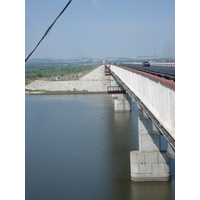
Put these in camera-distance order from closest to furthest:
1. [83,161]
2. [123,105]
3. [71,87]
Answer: [83,161] → [123,105] → [71,87]

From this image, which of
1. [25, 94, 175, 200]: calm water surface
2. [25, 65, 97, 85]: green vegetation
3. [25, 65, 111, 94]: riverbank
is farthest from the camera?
[25, 65, 97, 85]: green vegetation

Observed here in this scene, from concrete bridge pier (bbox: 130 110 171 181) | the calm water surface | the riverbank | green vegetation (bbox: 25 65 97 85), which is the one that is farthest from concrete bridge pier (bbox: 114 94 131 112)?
green vegetation (bbox: 25 65 97 85)

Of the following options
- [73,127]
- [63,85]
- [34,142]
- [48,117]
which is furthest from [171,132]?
[63,85]

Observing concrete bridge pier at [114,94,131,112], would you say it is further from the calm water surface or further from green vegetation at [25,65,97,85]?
green vegetation at [25,65,97,85]

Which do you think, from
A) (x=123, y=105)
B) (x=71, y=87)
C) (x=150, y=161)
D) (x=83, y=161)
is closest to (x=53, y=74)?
(x=71, y=87)

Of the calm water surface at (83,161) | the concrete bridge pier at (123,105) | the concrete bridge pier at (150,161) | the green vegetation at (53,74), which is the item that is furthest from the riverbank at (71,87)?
the concrete bridge pier at (150,161)

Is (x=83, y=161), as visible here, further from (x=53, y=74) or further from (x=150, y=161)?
(x=53, y=74)

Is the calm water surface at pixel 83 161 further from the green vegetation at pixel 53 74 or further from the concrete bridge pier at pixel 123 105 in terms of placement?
the green vegetation at pixel 53 74

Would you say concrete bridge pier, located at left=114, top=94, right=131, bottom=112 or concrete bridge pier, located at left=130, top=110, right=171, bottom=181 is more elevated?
concrete bridge pier, located at left=114, top=94, right=131, bottom=112
